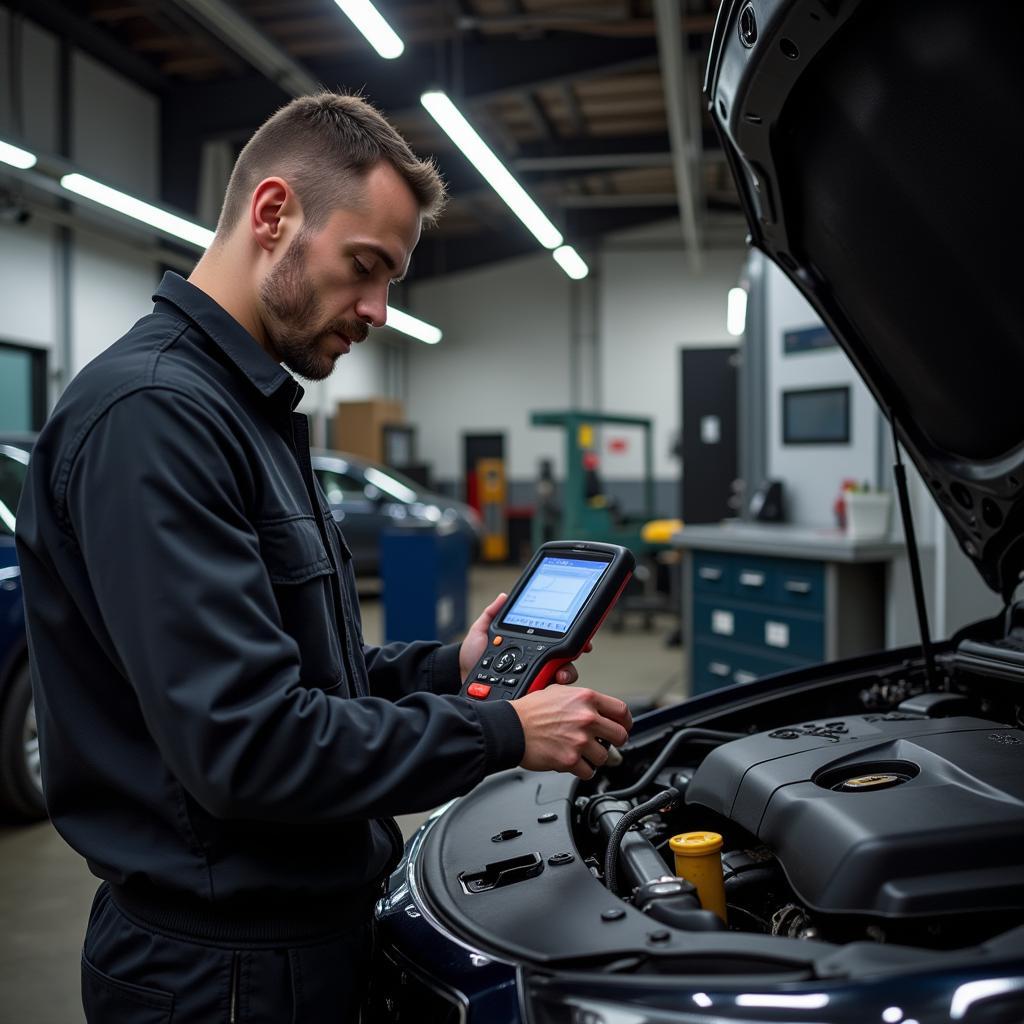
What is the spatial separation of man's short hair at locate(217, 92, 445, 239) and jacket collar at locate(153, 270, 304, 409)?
0.32ft

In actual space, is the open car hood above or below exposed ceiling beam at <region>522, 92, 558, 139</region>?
below

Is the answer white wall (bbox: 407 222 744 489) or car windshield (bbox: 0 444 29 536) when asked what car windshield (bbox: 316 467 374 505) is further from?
car windshield (bbox: 0 444 29 536)

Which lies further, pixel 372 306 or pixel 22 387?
pixel 22 387

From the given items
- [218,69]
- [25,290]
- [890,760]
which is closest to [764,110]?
[890,760]

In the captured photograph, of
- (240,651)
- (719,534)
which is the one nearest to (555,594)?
(240,651)

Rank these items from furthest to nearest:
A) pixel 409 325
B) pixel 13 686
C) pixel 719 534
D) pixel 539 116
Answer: pixel 409 325 < pixel 539 116 < pixel 719 534 < pixel 13 686

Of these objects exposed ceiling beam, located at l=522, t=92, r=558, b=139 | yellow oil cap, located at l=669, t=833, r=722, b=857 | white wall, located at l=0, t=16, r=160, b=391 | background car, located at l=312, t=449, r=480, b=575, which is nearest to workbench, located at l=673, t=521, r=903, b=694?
yellow oil cap, located at l=669, t=833, r=722, b=857

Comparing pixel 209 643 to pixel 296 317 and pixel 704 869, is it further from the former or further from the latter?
pixel 704 869

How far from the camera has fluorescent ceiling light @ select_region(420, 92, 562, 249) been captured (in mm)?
5691

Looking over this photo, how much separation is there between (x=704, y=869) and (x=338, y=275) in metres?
0.76

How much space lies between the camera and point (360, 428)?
12.9 m

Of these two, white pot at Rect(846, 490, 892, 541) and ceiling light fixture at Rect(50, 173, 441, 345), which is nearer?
white pot at Rect(846, 490, 892, 541)

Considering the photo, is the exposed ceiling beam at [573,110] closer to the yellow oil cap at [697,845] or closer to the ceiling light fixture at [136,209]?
the ceiling light fixture at [136,209]

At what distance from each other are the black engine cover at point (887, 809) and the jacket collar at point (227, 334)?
0.74 m
